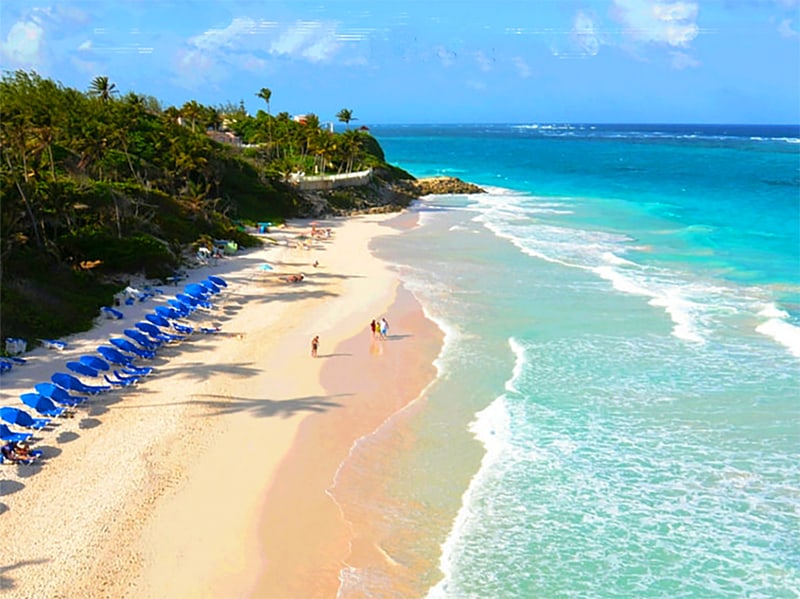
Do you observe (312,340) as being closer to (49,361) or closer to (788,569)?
(49,361)

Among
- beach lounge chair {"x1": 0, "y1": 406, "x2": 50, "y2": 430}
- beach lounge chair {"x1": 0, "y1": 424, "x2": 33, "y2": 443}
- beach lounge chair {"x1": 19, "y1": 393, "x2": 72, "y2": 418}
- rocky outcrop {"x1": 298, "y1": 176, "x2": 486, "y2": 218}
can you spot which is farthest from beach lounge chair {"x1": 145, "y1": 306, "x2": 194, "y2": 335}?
rocky outcrop {"x1": 298, "y1": 176, "x2": 486, "y2": 218}

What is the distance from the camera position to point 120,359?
22516mm

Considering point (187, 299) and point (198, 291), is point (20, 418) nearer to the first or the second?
point (187, 299)

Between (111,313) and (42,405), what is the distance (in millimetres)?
9216

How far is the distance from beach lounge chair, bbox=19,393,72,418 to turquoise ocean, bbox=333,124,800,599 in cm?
769

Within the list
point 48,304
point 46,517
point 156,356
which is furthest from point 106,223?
point 46,517

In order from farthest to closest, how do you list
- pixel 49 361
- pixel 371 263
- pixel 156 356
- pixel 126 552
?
pixel 371 263 < pixel 156 356 < pixel 49 361 < pixel 126 552

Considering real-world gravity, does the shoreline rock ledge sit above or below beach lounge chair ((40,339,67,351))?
above

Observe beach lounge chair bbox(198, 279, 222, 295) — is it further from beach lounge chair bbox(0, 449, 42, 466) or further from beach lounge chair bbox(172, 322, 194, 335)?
beach lounge chair bbox(0, 449, 42, 466)

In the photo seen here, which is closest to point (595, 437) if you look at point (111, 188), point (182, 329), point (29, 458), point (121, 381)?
point (121, 381)

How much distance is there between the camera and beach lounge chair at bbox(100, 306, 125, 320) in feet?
89.4

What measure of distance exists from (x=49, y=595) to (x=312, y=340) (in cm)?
1458

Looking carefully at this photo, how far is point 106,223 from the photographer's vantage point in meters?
34.1

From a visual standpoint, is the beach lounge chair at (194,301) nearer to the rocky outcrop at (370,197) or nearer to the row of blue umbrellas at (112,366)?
the row of blue umbrellas at (112,366)
